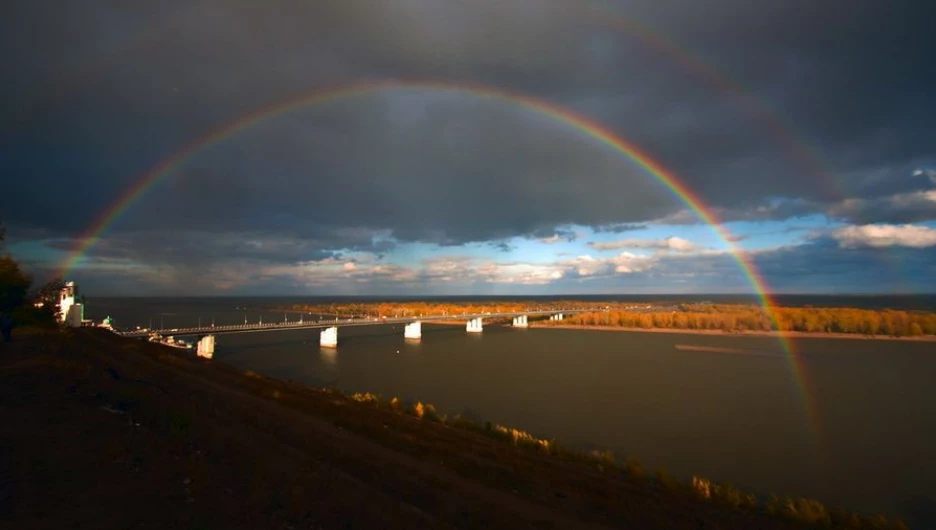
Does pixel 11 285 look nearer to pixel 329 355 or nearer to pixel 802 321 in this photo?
pixel 329 355

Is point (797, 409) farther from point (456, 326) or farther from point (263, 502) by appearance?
point (456, 326)

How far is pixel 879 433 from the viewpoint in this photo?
27.2 metres

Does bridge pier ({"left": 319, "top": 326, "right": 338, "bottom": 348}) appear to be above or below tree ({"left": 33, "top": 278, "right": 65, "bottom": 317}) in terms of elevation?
below

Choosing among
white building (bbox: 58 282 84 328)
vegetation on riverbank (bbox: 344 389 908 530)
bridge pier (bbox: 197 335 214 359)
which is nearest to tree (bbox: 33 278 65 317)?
white building (bbox: 58 282 84 328)

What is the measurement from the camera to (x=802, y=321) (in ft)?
305

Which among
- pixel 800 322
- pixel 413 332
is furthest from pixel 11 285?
pixel 800 322

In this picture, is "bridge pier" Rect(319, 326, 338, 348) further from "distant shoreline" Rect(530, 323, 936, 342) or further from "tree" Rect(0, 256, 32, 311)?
"distant shoreline" Rect(530, 323, 936, 342)

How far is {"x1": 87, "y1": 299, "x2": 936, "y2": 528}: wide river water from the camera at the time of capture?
66.4ft

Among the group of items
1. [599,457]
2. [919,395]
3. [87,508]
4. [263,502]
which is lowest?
[919,395]

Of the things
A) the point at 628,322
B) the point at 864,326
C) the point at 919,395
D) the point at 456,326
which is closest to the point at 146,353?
the point at 919,395

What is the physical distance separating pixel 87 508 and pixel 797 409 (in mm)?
37251

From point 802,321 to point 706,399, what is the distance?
73533mm

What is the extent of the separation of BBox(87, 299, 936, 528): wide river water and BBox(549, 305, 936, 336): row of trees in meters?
12.6

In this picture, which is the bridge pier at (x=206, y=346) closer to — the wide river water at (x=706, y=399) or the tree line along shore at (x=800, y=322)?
the wide river water at (x=706, y=399)
